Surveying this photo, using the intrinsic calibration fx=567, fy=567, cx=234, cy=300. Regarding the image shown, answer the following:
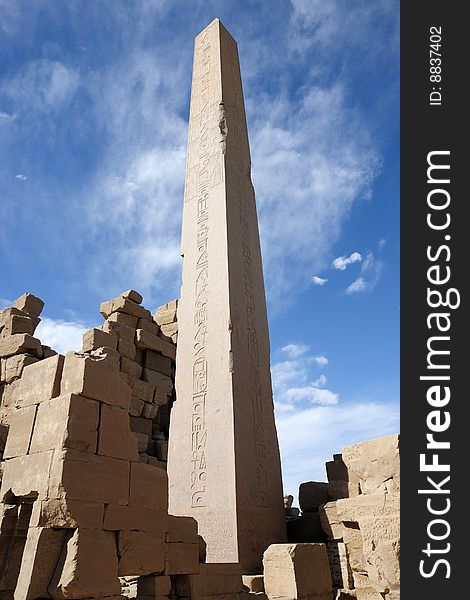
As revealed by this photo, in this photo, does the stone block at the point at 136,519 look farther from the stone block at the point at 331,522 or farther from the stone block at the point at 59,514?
the stone block at the point at 331,522

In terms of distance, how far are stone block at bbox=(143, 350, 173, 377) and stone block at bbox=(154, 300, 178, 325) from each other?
92cm

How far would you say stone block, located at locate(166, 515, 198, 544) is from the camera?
4.66m

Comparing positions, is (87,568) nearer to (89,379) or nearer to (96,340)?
(89,379)

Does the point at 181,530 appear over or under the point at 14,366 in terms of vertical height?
under

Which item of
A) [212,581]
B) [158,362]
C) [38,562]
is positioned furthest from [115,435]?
[158,362]

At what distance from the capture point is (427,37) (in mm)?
4188

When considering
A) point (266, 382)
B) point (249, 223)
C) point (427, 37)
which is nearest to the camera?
point (427, 37)

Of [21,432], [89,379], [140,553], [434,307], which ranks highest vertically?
[434,307]

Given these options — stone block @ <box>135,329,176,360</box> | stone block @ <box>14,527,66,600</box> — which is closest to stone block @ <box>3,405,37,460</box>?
stone block @ <box>14,527,66,600</box>

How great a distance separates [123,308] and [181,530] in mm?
5642

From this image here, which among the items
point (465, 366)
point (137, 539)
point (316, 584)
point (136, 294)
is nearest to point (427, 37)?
point (465, 366)

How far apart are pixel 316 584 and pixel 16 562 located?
8.65ft

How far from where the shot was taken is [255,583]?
17.2ft

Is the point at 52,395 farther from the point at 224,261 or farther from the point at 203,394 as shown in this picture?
the point at 224,261
